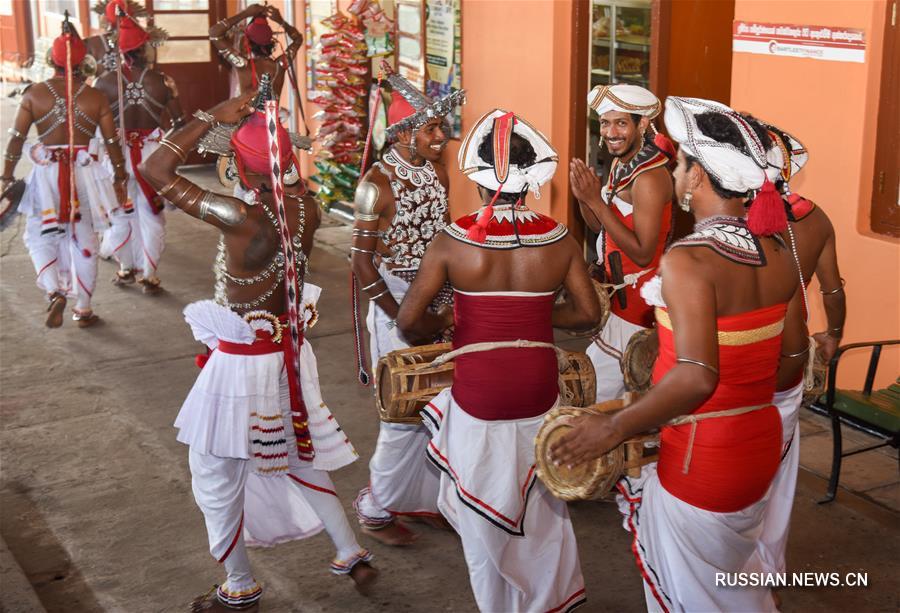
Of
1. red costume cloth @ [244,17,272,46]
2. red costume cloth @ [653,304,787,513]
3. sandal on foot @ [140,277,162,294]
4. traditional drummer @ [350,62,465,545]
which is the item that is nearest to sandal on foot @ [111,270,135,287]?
sandal on foot @ [140,277,162,294]

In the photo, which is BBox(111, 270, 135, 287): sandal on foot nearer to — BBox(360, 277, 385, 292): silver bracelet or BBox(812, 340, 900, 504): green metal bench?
BBox(360, 277, 385, 292): silver bracelet

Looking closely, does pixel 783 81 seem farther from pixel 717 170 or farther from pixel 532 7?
pixel 717 170

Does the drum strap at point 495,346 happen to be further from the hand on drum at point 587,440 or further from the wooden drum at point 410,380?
the hand on drum at point 587,440

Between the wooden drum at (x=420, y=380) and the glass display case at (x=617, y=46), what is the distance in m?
4.79

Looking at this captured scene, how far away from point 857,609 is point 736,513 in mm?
1652

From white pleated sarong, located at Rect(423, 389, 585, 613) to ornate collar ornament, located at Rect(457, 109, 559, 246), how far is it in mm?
737

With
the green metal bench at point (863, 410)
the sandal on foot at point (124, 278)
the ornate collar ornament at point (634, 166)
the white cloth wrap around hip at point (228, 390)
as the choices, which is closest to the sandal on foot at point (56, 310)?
the sandal on foot at point (124, 278)

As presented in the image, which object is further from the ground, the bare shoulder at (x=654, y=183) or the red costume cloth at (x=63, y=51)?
the red costume cloth at (x=63, y=51)

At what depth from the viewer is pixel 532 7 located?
9172mm

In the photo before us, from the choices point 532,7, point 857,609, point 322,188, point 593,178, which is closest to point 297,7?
point 322,188

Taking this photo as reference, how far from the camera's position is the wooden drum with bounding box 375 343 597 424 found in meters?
4.52

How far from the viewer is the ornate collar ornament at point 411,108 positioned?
17.0 feet

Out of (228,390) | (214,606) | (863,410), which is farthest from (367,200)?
(863,410)

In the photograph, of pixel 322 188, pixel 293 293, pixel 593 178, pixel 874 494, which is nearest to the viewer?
pixel 293 293
